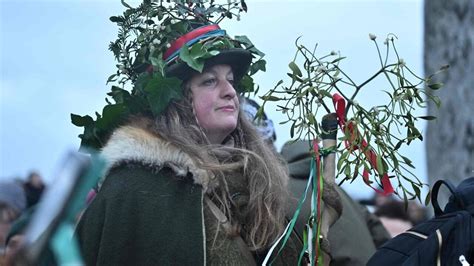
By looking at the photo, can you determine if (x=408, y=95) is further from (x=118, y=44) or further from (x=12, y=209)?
(x=12, y=209)

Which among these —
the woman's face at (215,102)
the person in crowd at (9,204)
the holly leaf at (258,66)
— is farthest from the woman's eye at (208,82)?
the person in crowd at (9,204)

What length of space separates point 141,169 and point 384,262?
1.01 meters

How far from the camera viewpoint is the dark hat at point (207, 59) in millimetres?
3871

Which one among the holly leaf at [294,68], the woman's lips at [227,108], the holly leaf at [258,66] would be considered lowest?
the woman's lips at [227,108]

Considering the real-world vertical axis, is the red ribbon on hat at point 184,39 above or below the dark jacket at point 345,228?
above

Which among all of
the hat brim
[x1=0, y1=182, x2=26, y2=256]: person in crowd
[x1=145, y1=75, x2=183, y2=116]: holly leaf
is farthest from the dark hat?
[x1=0, y1=182, x2=26, y2=256]: person in crowd

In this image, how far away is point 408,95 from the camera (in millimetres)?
3520

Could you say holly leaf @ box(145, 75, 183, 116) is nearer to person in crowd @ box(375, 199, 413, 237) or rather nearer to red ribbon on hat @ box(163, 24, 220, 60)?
red ribbon on hat @ box(163, 24, 220, 60)

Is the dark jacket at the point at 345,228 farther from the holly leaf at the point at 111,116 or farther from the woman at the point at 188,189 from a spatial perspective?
the holly leaf at the point at 111,116

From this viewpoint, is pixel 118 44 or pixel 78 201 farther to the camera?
pixel 118 44

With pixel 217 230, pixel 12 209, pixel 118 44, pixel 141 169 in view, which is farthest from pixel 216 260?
pixel 12 209

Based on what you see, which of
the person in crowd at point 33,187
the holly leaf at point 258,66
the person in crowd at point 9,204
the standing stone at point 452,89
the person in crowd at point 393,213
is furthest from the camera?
the person in crowd at point 33,187

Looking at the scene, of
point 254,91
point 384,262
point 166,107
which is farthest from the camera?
point 254,91

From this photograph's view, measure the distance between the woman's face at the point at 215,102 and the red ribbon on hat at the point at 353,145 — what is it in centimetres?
49
